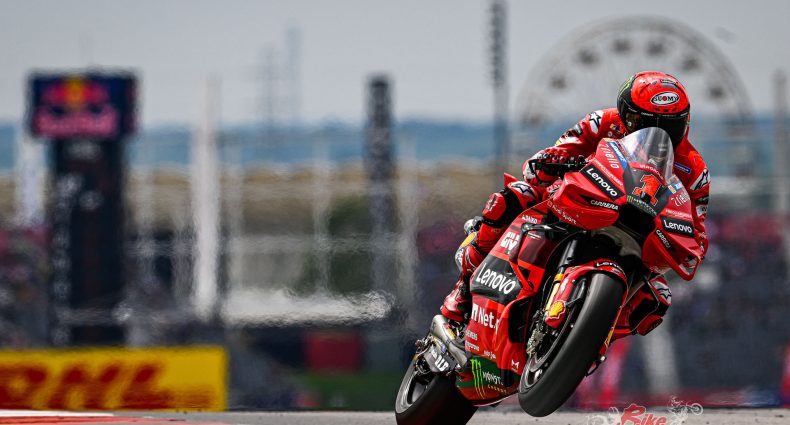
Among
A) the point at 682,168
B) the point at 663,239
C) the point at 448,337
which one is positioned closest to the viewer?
the point at 663,239

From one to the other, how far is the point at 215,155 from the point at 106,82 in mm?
7103

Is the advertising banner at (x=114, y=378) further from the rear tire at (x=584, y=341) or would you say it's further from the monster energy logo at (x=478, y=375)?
the rear tire at (x=584, y=341)

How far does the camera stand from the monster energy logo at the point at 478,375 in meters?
6.43

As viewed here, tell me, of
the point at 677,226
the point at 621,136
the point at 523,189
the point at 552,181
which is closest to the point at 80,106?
the point at 523,189

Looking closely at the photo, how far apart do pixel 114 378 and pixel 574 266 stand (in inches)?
388

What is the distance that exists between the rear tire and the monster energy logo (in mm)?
725

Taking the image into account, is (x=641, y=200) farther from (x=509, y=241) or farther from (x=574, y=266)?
(x=509, y=241)

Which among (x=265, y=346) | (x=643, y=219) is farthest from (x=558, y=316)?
(x=265, y=346)

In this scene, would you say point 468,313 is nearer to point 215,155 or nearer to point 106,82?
point 106,82

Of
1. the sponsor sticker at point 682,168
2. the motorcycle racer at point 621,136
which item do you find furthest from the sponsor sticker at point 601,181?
the sponsor sticker at point 682,168

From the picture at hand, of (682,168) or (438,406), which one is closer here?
(682,168)

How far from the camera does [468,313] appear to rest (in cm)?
689

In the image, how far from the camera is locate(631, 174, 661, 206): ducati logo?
5.70 meters

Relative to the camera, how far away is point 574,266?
5.87 m
